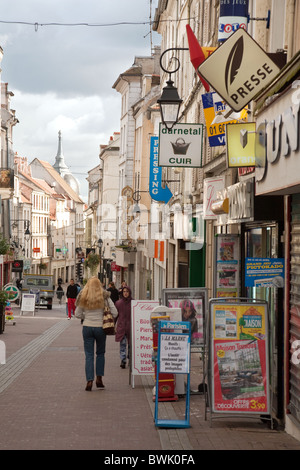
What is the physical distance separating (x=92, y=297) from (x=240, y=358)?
3392 mm

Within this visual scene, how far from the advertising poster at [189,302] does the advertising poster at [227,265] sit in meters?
1.59

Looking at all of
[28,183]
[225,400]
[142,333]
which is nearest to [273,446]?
[225,400]

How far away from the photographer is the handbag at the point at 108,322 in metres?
12.1

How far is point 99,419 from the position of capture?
9.66 meters

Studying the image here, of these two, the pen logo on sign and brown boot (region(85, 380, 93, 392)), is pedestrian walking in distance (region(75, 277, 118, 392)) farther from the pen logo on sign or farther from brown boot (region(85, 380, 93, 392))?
the pen logo on sign

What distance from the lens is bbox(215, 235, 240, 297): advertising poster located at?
44.1ft

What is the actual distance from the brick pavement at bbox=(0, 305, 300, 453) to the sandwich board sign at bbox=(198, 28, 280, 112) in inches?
144

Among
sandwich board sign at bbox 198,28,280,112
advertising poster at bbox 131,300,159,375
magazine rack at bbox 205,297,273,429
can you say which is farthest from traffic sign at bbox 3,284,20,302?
sandwich board sign at bbox 198,28,280,112

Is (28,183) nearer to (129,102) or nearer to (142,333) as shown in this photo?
(129,102)

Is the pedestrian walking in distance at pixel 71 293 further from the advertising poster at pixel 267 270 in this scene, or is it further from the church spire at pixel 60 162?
the church spire at pixel 60 162

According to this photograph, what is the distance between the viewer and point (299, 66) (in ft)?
23.5

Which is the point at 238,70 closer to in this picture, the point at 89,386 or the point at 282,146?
the point at 282,146

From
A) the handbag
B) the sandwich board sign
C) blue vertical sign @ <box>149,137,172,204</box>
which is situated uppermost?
blue vertical sign @ <box>149,137,172,204</box>

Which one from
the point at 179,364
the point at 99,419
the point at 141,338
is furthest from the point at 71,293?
the point at 179,364
